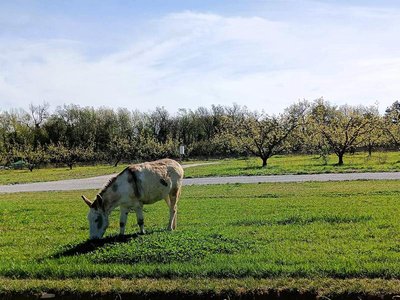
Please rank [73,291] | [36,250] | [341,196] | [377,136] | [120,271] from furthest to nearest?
1. [377,136]
2. [341,196]
3. [36,250]
4. [120,271]
5. [73,291]

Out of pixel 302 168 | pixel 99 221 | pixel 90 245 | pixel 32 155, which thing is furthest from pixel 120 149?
pixel 90 245

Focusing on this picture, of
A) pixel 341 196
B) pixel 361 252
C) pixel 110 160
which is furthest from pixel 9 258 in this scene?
pixel 110 160

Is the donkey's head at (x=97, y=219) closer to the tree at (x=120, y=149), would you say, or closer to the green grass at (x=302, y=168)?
the green grass at (x=302, y=168)

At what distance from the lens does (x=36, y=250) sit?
533 inches

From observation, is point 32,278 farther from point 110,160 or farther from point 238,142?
point 110,160

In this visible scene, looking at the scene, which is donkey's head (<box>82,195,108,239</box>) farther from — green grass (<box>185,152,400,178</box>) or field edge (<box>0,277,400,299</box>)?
green grass (<box>185,152,400,178</box>)

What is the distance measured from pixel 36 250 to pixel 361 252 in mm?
8945

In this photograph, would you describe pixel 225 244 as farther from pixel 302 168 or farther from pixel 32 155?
pixel 32 155

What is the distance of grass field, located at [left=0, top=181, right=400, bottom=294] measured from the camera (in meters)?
10.0

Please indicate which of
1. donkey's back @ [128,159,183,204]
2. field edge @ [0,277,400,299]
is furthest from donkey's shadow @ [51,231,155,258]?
field edge @ [0,277,400,299]

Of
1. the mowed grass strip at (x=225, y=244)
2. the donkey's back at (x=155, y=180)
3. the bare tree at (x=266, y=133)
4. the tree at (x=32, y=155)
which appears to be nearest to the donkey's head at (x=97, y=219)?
the mowed grass strip at (x=225, y=244)

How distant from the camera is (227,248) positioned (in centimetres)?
1190

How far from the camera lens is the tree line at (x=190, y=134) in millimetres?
59250

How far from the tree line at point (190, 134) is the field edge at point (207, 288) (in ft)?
152
